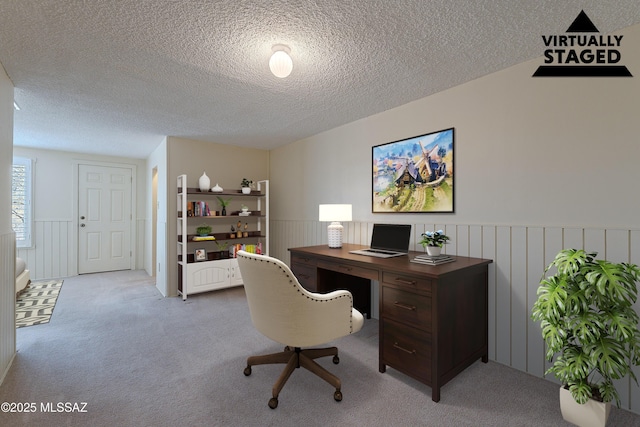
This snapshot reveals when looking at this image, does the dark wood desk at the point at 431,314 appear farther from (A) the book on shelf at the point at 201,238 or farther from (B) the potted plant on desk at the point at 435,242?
(A) the book on shelf at the point at 201,238

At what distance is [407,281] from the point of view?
196 cm

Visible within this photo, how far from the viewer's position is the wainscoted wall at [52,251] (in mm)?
5039

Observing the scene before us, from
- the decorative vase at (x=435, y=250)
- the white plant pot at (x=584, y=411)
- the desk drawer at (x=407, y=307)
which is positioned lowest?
the white plant pot at (x=584, y=411)

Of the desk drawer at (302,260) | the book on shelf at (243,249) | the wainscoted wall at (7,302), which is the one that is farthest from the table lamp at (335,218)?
the wainscoted wall at (7,302)

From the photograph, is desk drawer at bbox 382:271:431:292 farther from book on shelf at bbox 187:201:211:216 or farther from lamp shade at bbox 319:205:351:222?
book on shelf at bbox 187:201:211:216

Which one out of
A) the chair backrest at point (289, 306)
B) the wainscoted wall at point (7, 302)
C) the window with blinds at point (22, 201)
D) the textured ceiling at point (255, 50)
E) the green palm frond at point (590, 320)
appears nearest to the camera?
the green palm frond at point (590, 320)

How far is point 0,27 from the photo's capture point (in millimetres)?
1747

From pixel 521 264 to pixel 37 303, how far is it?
5394mm

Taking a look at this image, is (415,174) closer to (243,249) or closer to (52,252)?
(243,249)

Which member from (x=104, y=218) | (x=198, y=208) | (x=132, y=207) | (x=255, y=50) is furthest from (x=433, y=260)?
(x=104, y=218)

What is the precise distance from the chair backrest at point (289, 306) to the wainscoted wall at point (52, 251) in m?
5.32

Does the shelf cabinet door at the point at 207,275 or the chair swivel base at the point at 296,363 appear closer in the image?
the chair swivel base at the point at 296,363

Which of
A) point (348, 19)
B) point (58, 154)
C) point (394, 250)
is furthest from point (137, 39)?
point (58, 154)

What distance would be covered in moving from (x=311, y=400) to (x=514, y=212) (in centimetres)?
199
